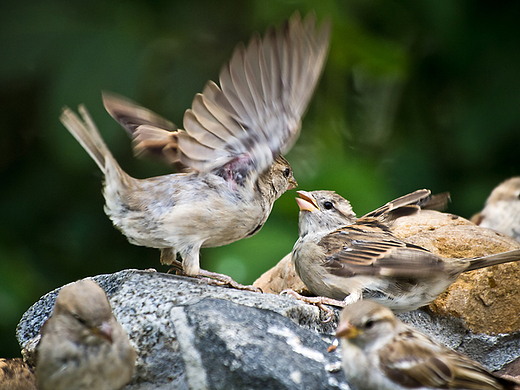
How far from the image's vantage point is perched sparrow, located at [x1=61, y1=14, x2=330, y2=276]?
110 inches

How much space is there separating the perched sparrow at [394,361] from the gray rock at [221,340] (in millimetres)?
200

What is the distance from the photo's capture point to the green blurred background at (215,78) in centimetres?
404

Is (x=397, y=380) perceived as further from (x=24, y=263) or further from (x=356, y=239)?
(x=24, y=263)

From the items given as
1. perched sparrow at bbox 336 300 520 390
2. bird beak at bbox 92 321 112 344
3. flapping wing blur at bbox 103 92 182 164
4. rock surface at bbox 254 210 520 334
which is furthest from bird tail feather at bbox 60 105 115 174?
perched sparrow at bbox 336 300 520 390

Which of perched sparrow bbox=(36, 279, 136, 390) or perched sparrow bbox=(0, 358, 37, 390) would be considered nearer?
perched sparrow bbox=(36, 279, 136, 390)

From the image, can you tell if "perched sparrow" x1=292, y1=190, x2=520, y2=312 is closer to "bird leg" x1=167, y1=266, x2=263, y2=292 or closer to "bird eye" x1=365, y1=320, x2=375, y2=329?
"bird leg" x1=167, y1=266, x2=263, y2=292

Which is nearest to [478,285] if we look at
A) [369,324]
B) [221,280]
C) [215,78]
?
[369,324]

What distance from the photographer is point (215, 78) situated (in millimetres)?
4605

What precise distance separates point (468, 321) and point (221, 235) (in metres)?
1.33

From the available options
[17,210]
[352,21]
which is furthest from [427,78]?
[17,210]

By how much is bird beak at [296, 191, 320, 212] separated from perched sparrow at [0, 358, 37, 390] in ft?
5.74

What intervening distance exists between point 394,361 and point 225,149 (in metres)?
1.37

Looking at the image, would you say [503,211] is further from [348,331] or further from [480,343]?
[348,331]

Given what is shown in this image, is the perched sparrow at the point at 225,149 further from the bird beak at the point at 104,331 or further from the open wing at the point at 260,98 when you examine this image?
the bird beak at the point at 104,331
